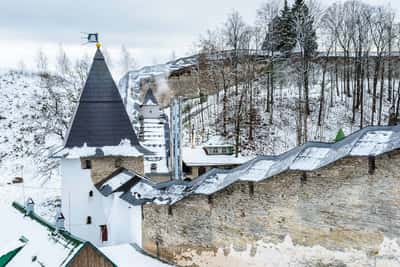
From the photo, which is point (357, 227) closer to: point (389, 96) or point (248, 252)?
point (248, 252)

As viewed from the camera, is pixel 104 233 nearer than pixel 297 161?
No

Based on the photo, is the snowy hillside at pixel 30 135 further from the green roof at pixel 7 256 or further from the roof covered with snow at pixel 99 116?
the green roof at pixel 7 256

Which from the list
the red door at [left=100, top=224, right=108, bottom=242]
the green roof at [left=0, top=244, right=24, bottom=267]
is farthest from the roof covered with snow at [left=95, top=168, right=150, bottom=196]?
the green roof at [left=0, top=244, right=24, bottom=267]

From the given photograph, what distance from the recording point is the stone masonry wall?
530 inches

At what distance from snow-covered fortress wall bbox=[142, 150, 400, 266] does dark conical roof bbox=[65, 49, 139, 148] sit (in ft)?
16.2

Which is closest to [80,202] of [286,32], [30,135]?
[30,135]

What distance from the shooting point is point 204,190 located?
9.04 meters

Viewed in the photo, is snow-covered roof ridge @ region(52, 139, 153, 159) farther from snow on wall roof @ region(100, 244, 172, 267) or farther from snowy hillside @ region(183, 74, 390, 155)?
snowy hillside @ region(183, 74, 390, 155)

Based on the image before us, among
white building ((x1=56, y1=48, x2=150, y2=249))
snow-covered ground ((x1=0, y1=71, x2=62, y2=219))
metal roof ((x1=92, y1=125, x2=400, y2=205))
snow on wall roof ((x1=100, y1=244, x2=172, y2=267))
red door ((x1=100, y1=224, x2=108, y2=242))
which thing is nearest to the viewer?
metal roof ((x1=92, y1=125, x2=400, y2=205))

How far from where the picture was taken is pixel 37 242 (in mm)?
8578

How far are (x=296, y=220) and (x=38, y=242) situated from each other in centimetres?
502

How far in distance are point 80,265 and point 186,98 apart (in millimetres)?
24935

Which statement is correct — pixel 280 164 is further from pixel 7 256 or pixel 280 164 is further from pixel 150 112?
pixel 150 112

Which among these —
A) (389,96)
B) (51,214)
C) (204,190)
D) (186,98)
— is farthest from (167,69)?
(204,190)
